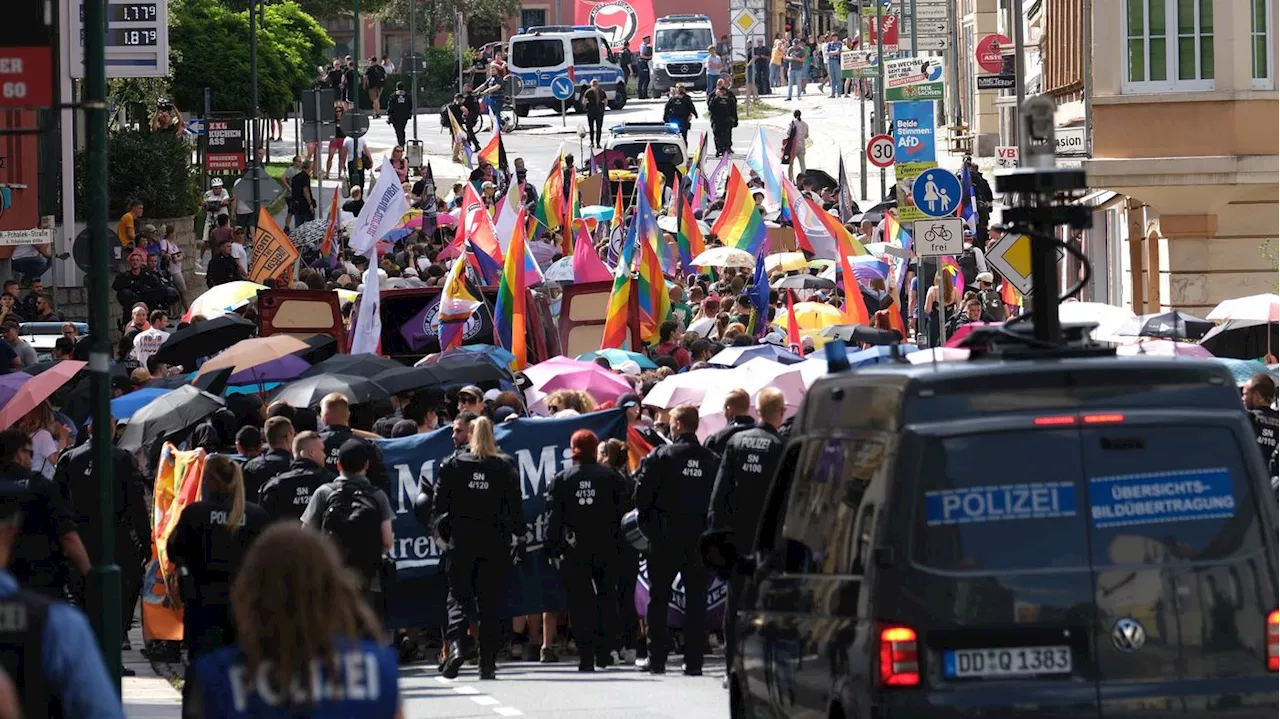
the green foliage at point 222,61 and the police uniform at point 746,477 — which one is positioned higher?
the green foliage at point 222,61

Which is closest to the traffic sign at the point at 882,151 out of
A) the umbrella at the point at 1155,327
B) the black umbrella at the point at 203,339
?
the umbrella at the point at 1155,327

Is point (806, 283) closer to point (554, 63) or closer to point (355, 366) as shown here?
point (355, 366)

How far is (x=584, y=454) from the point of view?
14.7 meters

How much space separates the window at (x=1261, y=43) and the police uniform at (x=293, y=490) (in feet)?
56.7

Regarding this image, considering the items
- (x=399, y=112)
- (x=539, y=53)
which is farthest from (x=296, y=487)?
(x=539, y=53)

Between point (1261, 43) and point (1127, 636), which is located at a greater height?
point (1261, 43)

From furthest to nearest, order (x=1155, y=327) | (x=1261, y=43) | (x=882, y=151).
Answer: (x=882, y=151) → (x=1261, y=43) → (x=1155, y=327)

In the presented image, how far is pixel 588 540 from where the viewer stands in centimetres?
1485

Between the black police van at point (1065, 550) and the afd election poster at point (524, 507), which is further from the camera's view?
the afd election poster at point (524, 507)

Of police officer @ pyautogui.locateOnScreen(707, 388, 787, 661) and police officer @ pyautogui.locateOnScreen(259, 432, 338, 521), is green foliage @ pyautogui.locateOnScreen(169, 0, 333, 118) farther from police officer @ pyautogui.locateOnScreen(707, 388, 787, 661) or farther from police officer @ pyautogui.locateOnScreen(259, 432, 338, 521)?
police officer @ pyautogui.locateOnScreen(707, 388, 787, 661)

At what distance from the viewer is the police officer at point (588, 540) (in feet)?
48.3

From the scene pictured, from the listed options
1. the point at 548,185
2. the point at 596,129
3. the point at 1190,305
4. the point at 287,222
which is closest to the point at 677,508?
the point at 1190,305

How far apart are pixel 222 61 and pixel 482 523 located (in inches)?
1554

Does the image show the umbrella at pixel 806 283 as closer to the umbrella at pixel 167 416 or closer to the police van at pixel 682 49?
the umbrella at pixel 167 416
